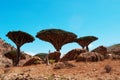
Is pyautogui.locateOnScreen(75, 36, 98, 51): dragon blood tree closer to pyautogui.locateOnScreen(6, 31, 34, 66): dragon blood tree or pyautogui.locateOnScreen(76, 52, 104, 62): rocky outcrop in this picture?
pyautogui.locateOnScreen(6, 31, 34, 66): dragon blood tree

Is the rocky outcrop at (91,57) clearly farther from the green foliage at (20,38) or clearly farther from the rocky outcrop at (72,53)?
the green foliage at (20,38)

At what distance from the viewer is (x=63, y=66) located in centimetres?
1945

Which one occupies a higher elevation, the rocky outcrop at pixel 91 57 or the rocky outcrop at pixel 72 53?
the rocky outcrop at pixel 72 53

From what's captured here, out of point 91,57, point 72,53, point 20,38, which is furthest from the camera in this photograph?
point 20,38

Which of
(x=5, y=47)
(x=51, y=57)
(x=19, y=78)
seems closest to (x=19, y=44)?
(x=51, y=57)

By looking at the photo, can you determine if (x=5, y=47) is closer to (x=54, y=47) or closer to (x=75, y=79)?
(x=54, y=47)

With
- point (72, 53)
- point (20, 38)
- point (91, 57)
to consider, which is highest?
point (20, 38)

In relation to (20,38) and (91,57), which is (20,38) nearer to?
(20,38)

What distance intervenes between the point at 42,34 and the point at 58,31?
305cm

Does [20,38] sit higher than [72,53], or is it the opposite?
[20,38]

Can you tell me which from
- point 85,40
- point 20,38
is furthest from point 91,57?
point 85,40

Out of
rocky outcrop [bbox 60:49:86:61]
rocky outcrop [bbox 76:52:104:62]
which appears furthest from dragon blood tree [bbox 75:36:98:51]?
rocky outcrop [bbox 76:52:104:62]

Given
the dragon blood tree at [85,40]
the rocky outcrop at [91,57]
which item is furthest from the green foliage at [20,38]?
the rocky outcrop at [91,57]

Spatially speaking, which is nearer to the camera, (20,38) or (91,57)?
(91,57)
